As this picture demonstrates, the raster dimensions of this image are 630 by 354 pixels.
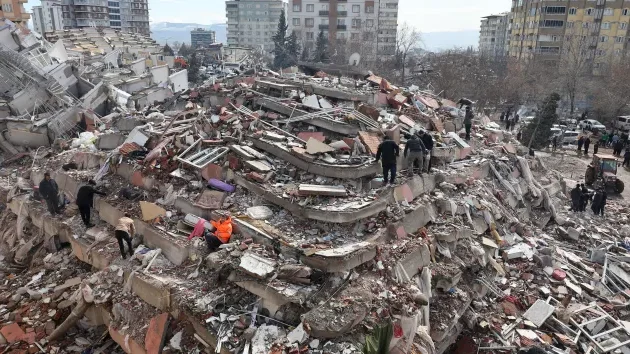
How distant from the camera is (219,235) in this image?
7.34 metres

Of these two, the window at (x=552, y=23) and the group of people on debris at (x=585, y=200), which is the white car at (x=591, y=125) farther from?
the window at (x=552, y=23)

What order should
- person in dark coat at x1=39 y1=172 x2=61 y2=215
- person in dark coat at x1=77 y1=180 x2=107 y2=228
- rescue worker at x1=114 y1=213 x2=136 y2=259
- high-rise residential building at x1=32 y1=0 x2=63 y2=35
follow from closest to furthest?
rescue worker at x1=114 y1=213 x2=136 y2=259, person in dark coat at x1=77 y1=180 x2=107 y2=228, person in dark coat at x1=39 y1=172 x2=61 y2=215, high-rise residential building at x1=32 y1=0 x2=63 y2=35

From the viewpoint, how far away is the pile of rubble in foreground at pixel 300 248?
246 inches

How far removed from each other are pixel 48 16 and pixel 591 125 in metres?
69.3

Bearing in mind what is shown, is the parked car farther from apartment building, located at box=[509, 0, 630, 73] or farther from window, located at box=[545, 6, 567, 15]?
window, located at box=[545, 6, 567, 15]

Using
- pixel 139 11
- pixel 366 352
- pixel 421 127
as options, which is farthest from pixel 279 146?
pixel 139 11

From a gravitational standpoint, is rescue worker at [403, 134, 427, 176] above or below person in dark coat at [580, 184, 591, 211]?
above

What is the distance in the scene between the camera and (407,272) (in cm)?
733

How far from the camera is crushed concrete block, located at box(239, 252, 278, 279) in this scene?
249 inches

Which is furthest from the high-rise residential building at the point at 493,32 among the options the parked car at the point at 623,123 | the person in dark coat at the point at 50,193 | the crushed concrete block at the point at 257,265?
the crushed concrete block at the point at 257,265

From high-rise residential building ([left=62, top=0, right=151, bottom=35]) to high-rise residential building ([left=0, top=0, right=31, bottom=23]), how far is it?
27.1 meters

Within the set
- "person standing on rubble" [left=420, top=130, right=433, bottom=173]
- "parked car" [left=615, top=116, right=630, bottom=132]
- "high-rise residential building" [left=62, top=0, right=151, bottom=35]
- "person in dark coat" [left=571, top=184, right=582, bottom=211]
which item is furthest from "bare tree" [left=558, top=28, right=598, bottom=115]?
"high-rise residential building" [left=62, top=0, right=151, bottom=35]

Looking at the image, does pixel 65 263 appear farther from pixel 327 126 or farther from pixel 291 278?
pixel 327 126

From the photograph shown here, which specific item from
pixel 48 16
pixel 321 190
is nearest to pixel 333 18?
pixel 48 16
